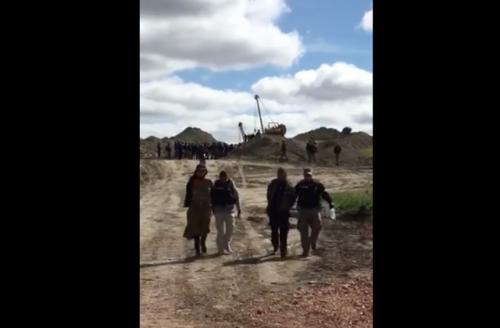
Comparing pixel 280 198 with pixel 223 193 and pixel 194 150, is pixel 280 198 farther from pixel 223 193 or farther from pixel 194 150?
pixel 194 150

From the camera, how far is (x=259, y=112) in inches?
2992

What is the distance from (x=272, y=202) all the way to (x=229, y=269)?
1502 mm

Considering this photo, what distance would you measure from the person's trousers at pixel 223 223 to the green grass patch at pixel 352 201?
6.80 meters

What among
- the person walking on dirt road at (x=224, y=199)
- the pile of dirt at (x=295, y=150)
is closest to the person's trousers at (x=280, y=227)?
the person walking on dirt road at (x=224, y=199)

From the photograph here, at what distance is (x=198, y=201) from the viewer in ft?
45.4

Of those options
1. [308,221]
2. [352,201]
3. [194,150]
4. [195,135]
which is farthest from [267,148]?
[195,135]

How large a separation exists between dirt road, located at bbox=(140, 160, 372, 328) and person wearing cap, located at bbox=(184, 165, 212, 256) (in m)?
0.65

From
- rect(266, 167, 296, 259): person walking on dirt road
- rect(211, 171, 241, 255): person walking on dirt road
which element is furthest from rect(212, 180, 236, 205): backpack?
rect(266, 167, 296, 259): person walking on dirt road

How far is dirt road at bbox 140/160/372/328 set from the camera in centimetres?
1022

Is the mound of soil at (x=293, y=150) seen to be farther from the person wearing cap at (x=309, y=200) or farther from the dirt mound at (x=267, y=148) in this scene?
the person wearing cap at (x=309, y=200)

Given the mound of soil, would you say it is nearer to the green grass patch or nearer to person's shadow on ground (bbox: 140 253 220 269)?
the green grass patch
